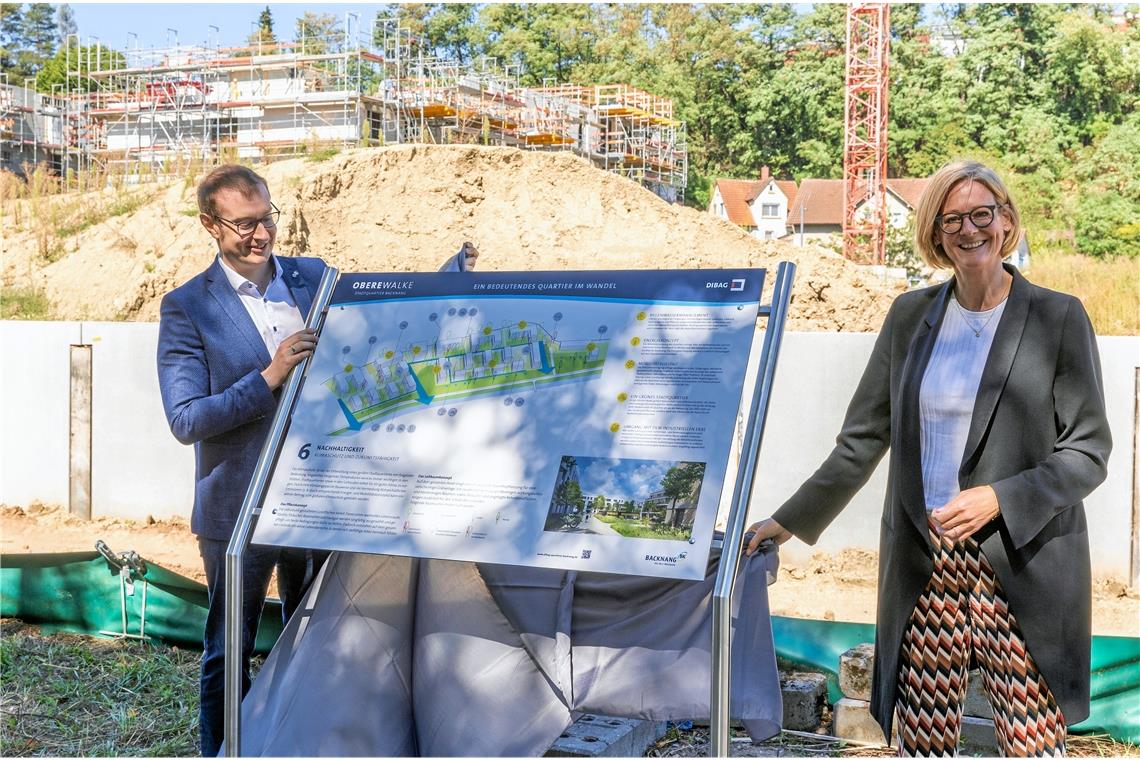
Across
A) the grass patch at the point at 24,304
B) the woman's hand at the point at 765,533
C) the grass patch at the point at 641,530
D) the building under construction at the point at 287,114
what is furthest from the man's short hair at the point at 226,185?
the building under construction at the point at 287,114

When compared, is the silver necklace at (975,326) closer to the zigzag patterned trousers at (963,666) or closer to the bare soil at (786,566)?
the zigzag patterned trousers at (963,666)

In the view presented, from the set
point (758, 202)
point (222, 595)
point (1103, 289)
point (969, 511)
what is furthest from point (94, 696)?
point (758, 202)

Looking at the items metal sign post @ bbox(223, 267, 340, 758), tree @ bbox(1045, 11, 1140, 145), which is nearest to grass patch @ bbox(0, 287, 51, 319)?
metal sign post @ bbox(223, 267, 340, 758)

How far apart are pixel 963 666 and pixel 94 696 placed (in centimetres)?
365

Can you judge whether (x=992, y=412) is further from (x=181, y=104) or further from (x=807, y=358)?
(x=181, y=104)

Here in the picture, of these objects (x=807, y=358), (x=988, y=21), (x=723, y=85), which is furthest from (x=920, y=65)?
(x=807, y=358)

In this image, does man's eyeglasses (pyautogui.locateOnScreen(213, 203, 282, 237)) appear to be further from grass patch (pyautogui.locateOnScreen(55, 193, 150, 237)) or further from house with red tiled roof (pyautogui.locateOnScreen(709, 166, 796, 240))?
house with red tiled roof (pyautogui.locateOnScreen(709, 166, 796, 240))

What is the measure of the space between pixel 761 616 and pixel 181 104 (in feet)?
95.9

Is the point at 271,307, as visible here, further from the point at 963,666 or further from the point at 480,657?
the point at 963,666

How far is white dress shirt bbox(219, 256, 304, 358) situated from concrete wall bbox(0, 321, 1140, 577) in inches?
197

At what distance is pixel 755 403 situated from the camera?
2311 millimetres

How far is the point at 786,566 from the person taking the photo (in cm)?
762

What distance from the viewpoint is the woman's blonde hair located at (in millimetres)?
2338

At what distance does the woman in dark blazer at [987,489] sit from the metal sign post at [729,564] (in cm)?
34
